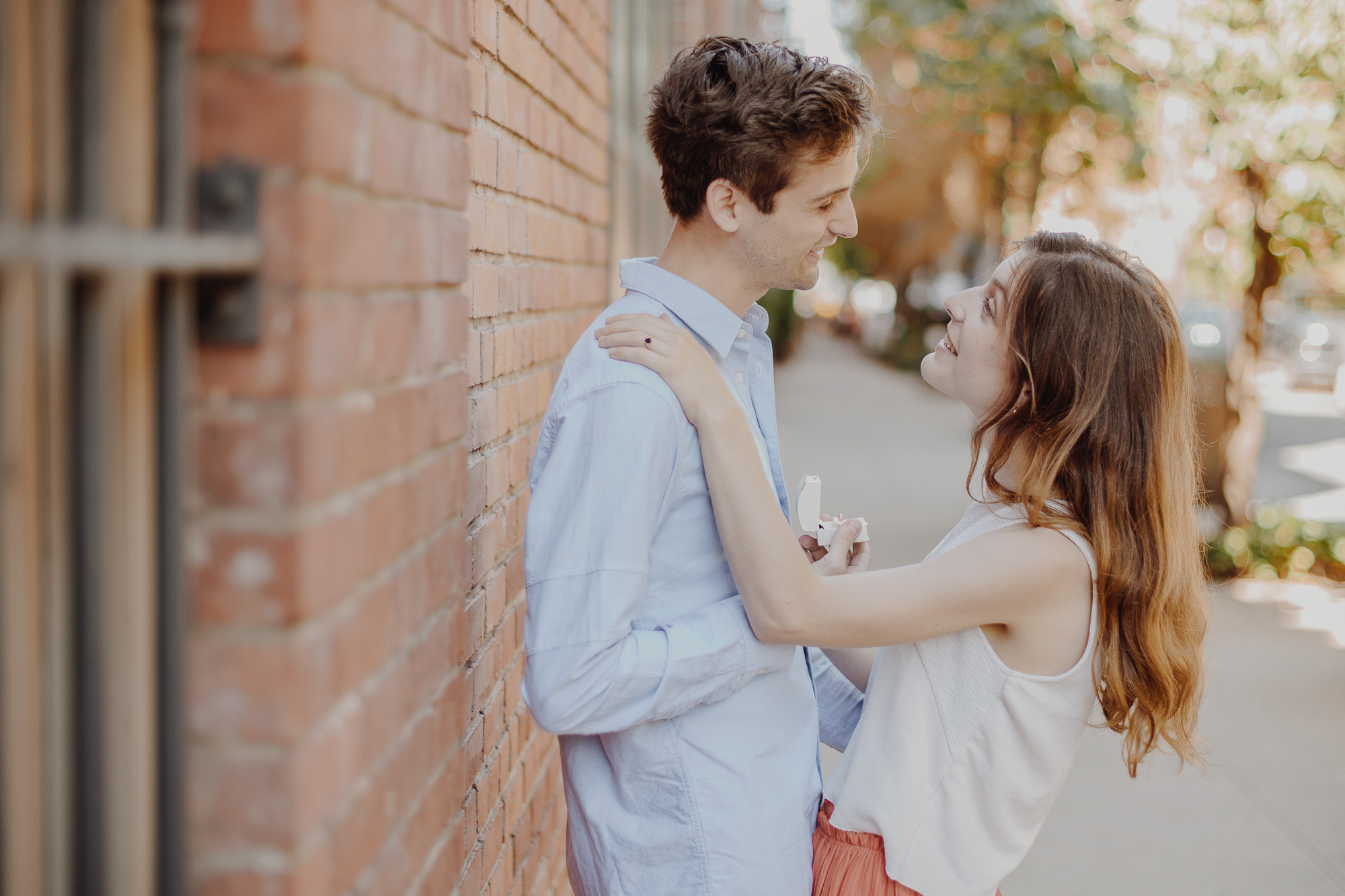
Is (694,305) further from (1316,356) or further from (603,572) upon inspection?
(1316,356)

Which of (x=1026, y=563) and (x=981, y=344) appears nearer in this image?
(x=1026, y=563)

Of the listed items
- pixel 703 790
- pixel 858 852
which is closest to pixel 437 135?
A: pixel 703 790

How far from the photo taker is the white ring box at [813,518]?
219 centimetres

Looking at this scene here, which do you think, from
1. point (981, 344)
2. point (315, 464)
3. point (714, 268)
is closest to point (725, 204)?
point (714, 268)

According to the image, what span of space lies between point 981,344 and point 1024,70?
23.7 ft

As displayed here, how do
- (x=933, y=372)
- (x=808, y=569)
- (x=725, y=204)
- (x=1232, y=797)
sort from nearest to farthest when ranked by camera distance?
1. (x=808, y=569)
2. (x=725, y=204)
3. (x=933, y=372)
4. (x=1232, y=797)

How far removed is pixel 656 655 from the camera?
1675 millimetres

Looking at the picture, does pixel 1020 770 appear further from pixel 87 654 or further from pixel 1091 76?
pixel 1091 76

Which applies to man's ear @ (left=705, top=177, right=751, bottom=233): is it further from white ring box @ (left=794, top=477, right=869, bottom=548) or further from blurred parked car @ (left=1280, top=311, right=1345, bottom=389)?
blurred parked car @ (left=1280, top=311, right=1345, bottom=389)

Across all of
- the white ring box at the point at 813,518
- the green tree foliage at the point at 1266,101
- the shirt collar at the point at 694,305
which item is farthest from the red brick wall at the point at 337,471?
the green tree foliage at the point at 1266,101

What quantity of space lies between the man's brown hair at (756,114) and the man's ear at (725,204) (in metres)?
0.01

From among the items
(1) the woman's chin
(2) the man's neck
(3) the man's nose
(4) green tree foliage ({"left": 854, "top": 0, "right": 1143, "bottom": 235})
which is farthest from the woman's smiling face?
(4) green tree foliage ({"left": 854, "top": 0, "right": 1143, "bottom": 235})

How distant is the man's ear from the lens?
2.03 m

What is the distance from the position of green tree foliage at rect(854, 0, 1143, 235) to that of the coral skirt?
288 inches
